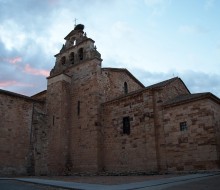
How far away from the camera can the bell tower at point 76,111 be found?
57.9ft

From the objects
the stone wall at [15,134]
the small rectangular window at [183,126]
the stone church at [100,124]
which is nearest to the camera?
the stone church at [100,124]

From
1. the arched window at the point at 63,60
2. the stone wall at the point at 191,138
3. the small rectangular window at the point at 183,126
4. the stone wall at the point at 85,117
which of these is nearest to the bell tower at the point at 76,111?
the stone wall at the point at 85,117

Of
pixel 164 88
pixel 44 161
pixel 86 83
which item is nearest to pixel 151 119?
pixel 164 88

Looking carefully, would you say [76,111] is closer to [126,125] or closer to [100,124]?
[100,124]

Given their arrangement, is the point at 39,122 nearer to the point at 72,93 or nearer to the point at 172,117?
the point at 72,93

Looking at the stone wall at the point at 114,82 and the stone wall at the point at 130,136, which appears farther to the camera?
the stone wall at the point at 114,82

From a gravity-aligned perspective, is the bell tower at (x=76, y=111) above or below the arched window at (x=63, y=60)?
below

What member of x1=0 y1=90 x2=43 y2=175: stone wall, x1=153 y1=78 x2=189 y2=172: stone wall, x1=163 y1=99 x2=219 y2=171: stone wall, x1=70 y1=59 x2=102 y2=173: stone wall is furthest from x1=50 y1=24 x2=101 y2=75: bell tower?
x1=163 y1=99 x2=219 y2=171: stone wall

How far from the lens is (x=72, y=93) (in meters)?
20.1

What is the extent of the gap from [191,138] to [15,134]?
38.8 feet

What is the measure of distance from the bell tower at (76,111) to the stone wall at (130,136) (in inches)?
29.5

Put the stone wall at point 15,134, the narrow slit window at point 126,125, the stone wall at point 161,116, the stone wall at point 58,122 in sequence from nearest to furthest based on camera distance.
Result: the stone wall at point 161,116, the narrow slit window at point 126,125, the stone wall at point 15,134, the stone wall at point 58,122

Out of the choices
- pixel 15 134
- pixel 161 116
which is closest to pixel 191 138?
pixel 161 116

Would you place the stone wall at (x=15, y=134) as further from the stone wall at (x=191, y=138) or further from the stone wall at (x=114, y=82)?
the stone wall at (x=191, y=138)
